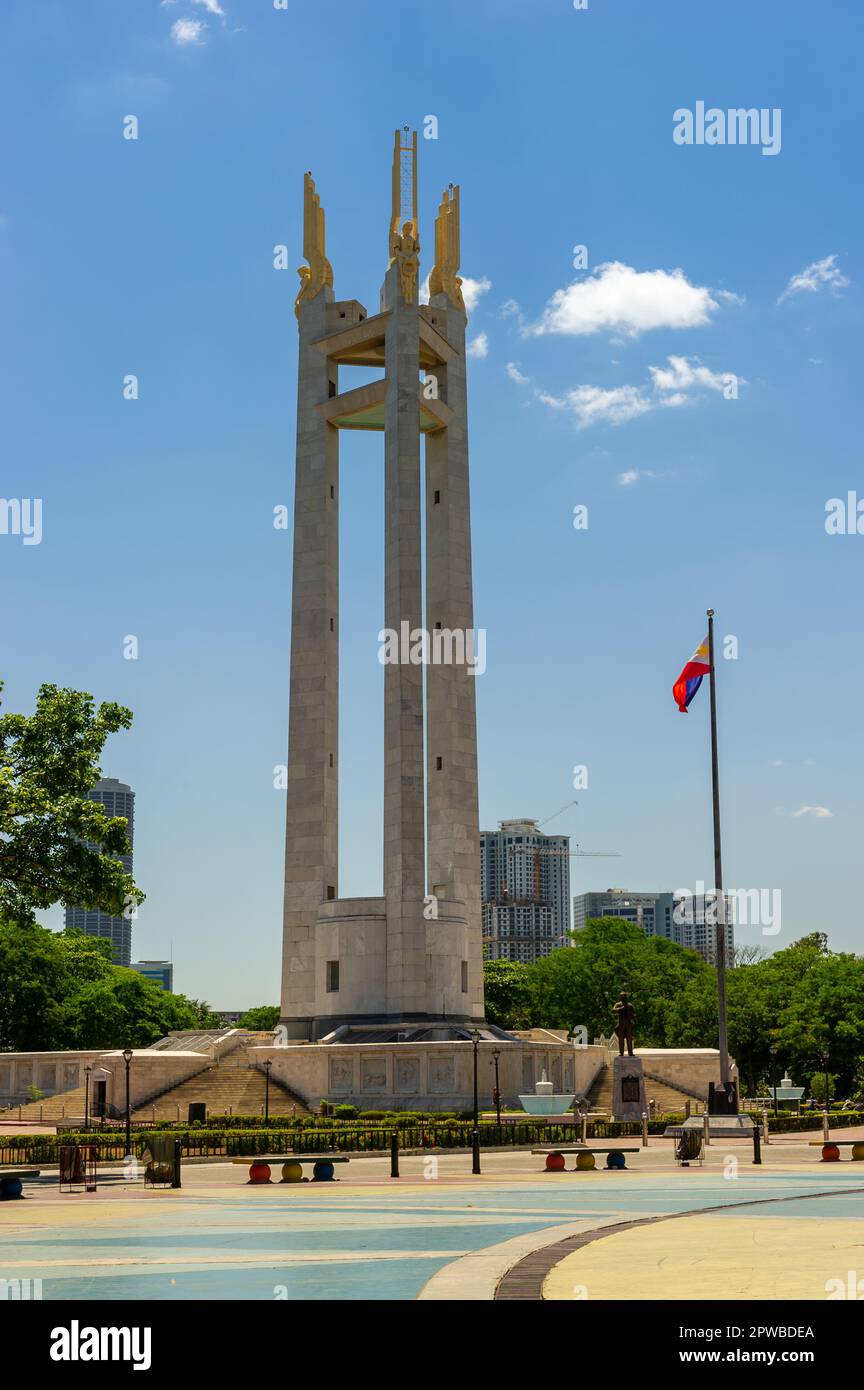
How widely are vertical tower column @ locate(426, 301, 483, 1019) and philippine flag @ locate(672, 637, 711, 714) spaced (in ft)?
82.6

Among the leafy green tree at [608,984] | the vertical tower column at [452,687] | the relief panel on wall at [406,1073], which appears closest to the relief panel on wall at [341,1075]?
the relief panel on wall at [406,1073]

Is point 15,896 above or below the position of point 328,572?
below

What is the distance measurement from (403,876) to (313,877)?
674 cm

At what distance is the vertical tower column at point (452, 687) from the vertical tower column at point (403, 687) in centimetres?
451

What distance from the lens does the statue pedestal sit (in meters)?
56.2

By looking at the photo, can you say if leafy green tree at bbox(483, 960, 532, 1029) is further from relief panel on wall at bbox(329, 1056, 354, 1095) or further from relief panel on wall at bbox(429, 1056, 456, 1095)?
relief panel on wall at bbox(429, 1056, 456, 1095)

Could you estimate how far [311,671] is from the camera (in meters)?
79.5

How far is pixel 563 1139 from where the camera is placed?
4822 centimetres

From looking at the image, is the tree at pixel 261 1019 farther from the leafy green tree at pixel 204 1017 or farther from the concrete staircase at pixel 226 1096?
the concrete staircase at pixel 226 1096

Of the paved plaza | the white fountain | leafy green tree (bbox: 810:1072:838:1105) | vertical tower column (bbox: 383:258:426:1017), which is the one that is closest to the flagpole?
the white fountain

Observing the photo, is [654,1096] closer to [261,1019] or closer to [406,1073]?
[406,1073]
